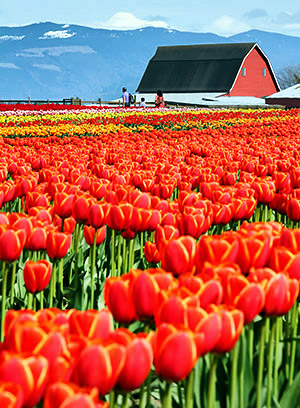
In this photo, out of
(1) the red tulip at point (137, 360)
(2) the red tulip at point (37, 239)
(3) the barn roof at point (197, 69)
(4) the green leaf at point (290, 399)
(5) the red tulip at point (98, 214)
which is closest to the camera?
(1) the red tulip at point (137, 360)

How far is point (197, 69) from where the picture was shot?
86.1m

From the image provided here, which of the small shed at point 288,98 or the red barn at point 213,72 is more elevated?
the red barn at point 213,72

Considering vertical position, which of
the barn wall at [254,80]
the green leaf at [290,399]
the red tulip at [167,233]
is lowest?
the green leaf at [290,399]

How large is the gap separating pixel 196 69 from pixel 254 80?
8146mm

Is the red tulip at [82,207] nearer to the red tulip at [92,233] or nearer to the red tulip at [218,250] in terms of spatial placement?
the red tulip at [92,233]

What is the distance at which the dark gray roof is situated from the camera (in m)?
83.2

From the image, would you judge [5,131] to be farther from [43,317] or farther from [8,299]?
[43,317]

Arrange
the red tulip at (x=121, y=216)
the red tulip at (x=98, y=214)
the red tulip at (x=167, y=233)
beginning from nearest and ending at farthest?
1. the red tulip at (x=167, y=233)
2. the red tulip at (x=121, y=216)
3. the red tulip at (x=98, y=214)

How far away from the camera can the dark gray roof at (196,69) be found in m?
83.2

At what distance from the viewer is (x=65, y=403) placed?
4.17 ft

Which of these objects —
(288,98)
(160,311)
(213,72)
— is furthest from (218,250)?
(213,72)

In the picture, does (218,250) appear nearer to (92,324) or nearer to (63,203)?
(92,324)

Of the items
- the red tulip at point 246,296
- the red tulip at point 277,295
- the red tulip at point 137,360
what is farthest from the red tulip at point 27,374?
the red tulip at point 277,295

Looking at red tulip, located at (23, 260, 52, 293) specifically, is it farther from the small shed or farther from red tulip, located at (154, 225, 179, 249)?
the small shed
